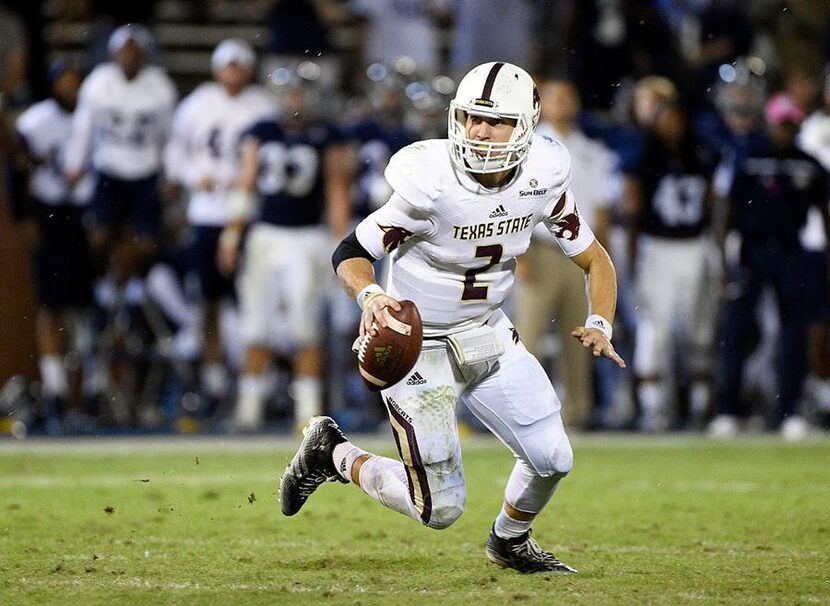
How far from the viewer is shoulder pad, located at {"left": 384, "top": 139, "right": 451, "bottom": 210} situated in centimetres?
482

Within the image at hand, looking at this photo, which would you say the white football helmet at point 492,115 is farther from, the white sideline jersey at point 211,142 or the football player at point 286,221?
the white sideline jersey at point 211,142

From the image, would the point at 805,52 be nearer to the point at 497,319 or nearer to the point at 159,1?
the point at 159,1

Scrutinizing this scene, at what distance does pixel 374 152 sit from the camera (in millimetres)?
10297

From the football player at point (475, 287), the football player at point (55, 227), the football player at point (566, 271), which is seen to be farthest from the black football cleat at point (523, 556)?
the football player at point (55, 227)

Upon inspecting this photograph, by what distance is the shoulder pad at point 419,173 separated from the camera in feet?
15.8

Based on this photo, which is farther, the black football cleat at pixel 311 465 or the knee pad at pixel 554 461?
the black football cleat at pixel 311 465

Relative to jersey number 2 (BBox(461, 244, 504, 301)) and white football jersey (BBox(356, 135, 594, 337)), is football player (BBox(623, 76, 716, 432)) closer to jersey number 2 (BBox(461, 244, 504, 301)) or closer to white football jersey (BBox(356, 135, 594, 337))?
white football jersey (BBox(356, 135, 594, 337))

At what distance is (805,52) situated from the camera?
13.5 meters

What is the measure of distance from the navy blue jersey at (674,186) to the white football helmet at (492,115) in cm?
518

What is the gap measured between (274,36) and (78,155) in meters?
2.08

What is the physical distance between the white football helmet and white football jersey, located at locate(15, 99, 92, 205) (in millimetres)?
5454

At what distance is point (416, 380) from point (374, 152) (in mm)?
5509

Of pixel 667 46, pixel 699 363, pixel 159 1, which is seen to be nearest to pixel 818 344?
pixel 699 363

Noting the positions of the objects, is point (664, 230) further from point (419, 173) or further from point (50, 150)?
point (419, 173)
